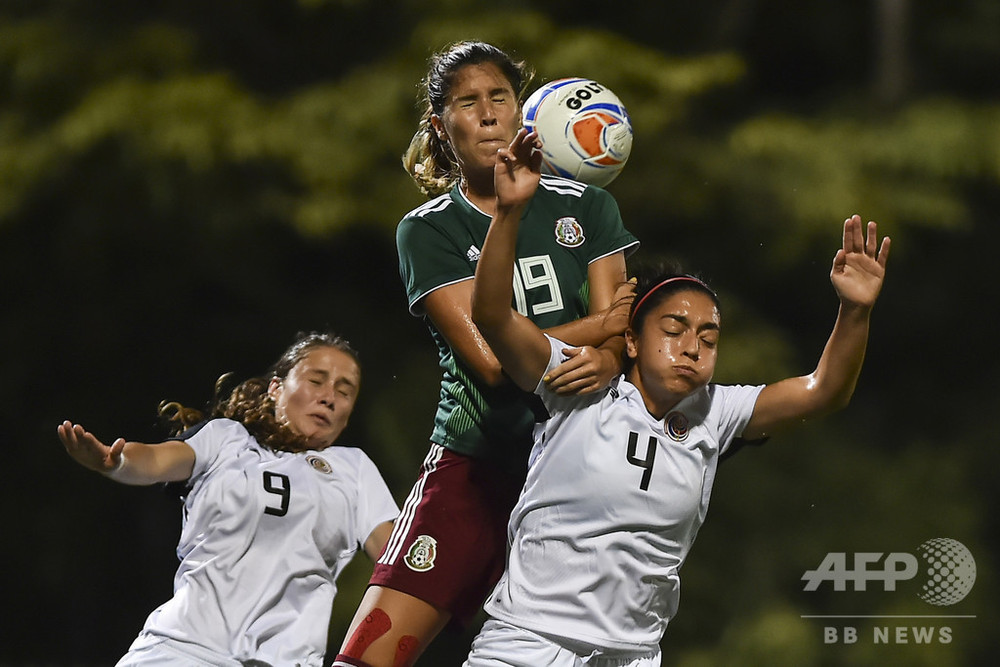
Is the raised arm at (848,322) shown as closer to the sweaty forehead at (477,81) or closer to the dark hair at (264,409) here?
the sweaty forehead at (477,81)

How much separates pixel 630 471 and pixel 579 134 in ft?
3.33

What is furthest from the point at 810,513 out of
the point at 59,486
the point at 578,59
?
the point at 59,486

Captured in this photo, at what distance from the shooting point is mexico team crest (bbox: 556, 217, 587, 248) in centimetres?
329

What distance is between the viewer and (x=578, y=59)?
7797 mm

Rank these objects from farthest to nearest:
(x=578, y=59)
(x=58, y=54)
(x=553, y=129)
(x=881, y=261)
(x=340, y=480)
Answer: (x=58, y=54) → (x=578, y=59) → (x=340, y=480) → (x=553, y=129) → (x=881, y=261)

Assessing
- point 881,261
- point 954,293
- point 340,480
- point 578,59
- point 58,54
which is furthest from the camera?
point 954,293

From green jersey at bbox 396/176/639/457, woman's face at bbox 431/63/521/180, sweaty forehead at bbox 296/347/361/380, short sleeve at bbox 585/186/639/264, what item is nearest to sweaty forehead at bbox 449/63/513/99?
woman's face at bbox 431/63/521/180

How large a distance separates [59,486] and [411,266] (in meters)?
6.05

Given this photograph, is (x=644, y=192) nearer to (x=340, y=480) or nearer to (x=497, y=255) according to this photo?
(x=340, y=480)

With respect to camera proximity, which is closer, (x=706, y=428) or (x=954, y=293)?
(x=706, y=428)

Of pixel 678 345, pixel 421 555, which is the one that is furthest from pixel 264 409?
pixel 678 345

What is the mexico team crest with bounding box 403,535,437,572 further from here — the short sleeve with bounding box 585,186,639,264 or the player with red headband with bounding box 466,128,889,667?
the short sleeve with bounding box 585,186,639,264

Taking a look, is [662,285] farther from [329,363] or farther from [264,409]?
[264,409]

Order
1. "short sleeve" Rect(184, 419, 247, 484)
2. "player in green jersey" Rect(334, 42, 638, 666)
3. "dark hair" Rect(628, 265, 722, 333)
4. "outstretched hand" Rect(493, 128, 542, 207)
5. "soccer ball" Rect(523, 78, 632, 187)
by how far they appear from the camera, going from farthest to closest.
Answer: "short sleeve" Rect(184, 419, 247, 484) < "soccer ball" Rect(523, 78, 632, 187) < "player in green jersey" Rect(334, 42, 638, 666) < "dark hair" Rect(628, 265, 722, 333) < "outstretched hand" Rect(493, 128, 542, 207)
